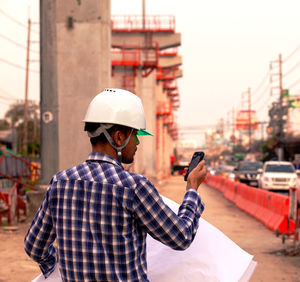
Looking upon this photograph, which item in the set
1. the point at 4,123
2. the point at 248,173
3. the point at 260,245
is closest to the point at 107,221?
the point at 260,245

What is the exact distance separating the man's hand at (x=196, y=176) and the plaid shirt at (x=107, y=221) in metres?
0.17

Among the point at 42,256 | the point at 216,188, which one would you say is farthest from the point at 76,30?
the point at 216,188

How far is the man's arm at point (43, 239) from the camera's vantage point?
2.41m

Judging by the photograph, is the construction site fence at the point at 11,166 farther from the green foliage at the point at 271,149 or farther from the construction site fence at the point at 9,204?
the green foliage at the point at 271,149

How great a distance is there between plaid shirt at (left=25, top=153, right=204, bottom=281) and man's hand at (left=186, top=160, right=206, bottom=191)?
6.8 inches

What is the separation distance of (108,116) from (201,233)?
0.75 meters

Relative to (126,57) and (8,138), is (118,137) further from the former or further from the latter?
(8,138)

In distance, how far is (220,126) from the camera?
196875 mm

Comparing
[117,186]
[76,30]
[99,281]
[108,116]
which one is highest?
[76,30]

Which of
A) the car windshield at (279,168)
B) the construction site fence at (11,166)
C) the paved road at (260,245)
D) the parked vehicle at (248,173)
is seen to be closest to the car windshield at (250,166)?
the parked vehicle at (248,173)

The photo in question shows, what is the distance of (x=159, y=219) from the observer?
221 centimetres

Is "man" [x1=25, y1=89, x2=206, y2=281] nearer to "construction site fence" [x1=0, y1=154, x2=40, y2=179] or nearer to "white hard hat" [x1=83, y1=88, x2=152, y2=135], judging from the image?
"white hard hat" [x1=83, y1=88, x2=152, y2=135]

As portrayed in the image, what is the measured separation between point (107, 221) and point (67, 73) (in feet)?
39.3

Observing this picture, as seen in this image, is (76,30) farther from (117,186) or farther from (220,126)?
(220,126)
